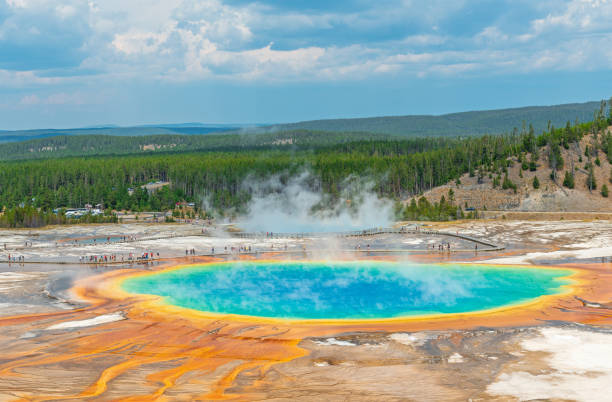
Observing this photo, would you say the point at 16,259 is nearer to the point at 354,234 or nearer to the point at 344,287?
the point at 344,287

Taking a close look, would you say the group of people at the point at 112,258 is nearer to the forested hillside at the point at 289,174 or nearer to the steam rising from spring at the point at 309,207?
the steam rising from spring at the point at 309,207

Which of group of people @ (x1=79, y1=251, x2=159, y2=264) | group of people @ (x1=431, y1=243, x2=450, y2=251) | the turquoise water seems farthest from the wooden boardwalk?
group of people @ (x1=79, y1=251, x2=159, y2=264)

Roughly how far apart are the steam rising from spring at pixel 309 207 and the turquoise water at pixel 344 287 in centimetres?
2196

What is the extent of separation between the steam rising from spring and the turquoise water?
22.0 metres

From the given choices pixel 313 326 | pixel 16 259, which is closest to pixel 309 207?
pixel 16 259

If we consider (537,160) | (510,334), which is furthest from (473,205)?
(510,334)

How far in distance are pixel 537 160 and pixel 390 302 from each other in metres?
58.9

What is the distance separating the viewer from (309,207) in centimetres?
8344

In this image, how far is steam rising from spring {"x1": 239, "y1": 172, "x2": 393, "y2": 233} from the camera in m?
70.9

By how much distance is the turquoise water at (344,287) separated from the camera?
3278 cm

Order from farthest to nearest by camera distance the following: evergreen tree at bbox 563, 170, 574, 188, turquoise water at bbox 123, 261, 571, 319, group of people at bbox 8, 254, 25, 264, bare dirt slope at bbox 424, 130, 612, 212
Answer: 1. evergreen tree at bbox 563, 170, 574, 188
2. bare dirt slope at bbox 424, 130, 612, 212
3. group of people at bbox 8, 254, 25, 264
4. turquoise water at bbox 123, 261, 571, 319

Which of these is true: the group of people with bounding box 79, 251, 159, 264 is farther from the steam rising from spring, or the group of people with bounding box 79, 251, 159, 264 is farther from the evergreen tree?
the evergreen tree

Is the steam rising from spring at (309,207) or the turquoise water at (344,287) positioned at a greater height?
the steam rising from spring at (309,207)

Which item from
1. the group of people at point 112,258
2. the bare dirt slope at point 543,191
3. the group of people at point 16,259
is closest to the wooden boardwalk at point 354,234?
the group of people at point 112,258
